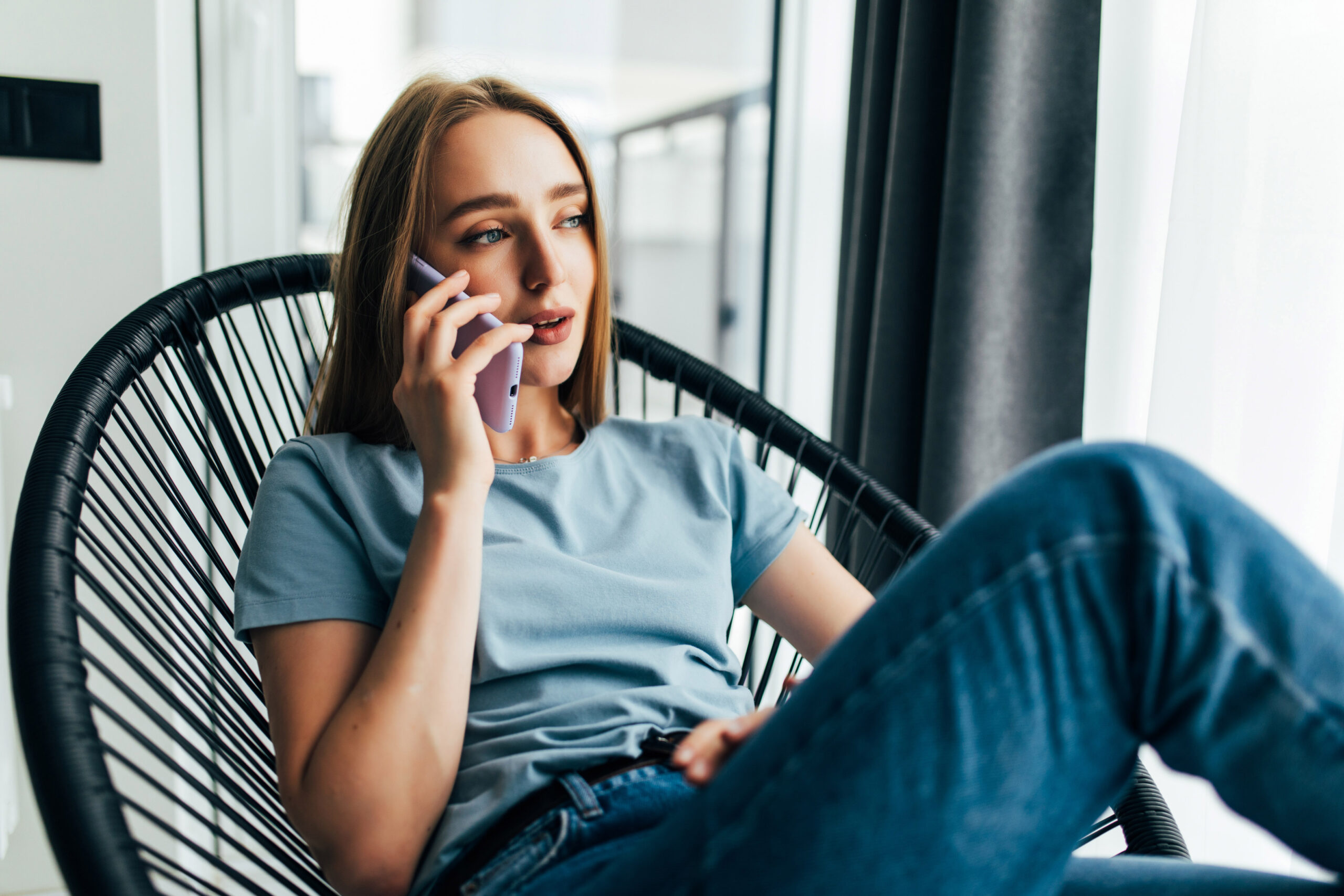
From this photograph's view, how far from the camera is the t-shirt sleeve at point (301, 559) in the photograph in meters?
0.75

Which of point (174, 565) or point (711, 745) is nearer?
point (711, 745)

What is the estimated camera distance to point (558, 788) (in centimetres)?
70

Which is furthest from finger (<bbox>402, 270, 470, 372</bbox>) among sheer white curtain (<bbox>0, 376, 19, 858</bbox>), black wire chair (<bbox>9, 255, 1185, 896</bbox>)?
sheer white curtain (<bbox>0, 376, 19, 858</bbox>)

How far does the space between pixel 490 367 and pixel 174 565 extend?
18.1 inches

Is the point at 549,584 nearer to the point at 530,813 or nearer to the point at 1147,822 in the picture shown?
Result: the point at 530,813

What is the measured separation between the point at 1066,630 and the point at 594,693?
0.42 m

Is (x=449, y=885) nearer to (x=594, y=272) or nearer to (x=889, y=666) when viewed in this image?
(x=889, y=666)

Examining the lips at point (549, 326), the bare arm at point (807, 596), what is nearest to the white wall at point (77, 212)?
A: the lips at point (549, 326)

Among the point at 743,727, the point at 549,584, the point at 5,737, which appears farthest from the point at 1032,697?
the point at 5,737

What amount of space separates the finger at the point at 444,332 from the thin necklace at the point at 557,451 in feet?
0.52

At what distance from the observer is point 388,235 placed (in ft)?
Result: 3.06

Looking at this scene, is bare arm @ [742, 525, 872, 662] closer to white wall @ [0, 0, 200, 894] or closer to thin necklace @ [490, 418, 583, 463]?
thin necklace @ [490, 418, 583, 463]

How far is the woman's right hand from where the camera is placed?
78cm

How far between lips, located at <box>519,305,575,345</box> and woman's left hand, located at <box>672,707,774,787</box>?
17.9 inches
